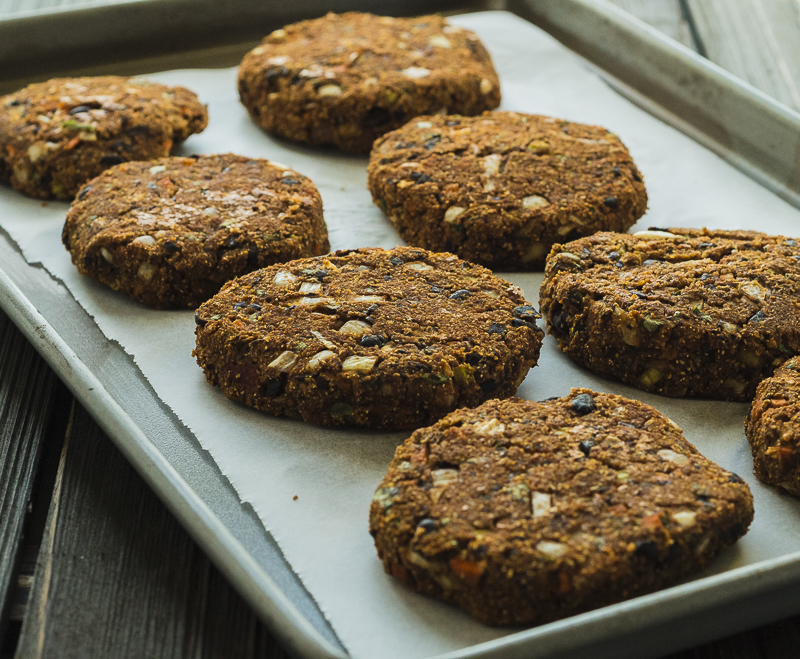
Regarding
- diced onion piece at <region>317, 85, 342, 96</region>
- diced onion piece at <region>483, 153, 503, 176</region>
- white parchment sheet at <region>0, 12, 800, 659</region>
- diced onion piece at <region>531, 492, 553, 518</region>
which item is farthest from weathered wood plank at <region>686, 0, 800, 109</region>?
diced onion piece at <region>531, 492, 553, 518</region>

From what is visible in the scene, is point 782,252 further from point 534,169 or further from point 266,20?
point 266,20

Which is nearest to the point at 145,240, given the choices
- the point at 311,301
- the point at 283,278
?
the point at 283,278

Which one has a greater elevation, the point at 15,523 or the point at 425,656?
the point at 425,656

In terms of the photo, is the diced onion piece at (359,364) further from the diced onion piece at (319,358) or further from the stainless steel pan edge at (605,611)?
the stainless steel pan edge at (605,611)

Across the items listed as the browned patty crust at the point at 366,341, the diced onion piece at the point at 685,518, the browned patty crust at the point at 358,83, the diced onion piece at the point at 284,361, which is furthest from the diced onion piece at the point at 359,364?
the browned patty crust at the point at 358,83

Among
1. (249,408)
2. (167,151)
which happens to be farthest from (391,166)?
(249,408)

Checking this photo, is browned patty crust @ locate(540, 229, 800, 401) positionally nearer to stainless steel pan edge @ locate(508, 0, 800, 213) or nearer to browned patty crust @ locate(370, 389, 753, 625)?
browned patty crust @ locate(370, 389, 753, 625)
